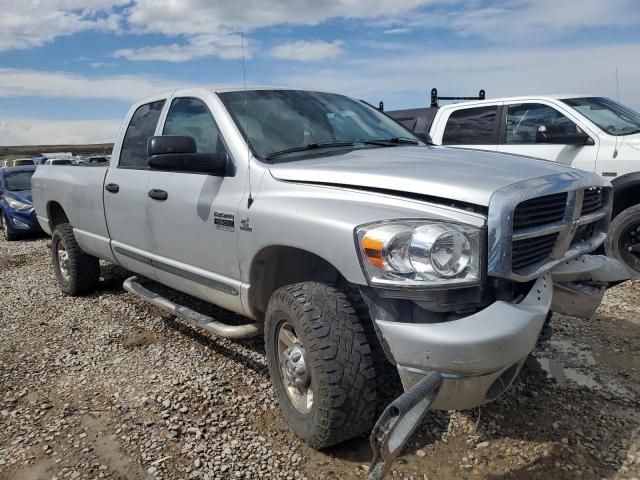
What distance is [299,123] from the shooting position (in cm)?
351

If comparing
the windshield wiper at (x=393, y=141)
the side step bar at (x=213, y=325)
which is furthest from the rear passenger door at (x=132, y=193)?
the windshield wiper at (x=393, y=141)

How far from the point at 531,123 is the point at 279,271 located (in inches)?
192

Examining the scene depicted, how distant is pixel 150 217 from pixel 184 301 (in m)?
1.56

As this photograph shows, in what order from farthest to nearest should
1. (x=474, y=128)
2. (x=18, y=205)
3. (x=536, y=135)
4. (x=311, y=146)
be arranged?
(x=18, y=205) → (x=474, y=128) → (x=536, y=135) → (x=311, y=146)

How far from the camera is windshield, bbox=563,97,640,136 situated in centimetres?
621

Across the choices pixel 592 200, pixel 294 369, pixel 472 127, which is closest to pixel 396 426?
pixel 294 369

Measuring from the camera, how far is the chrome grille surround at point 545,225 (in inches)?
87.7

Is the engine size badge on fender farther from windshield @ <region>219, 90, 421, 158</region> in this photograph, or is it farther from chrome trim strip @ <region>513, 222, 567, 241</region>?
chrome trim strip @ <region>513, 222, 567, 241</region>

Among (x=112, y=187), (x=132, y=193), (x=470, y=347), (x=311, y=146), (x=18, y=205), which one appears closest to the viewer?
(x=470, y=347)

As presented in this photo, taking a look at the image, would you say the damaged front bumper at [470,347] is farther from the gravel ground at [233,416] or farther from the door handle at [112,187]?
the door handle at [112,187]

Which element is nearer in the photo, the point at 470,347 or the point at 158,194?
the point at 470,347

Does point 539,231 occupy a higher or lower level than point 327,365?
higher

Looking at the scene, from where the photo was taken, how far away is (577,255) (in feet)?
9.31

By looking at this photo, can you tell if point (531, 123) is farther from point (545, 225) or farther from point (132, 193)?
point (132, 193)
